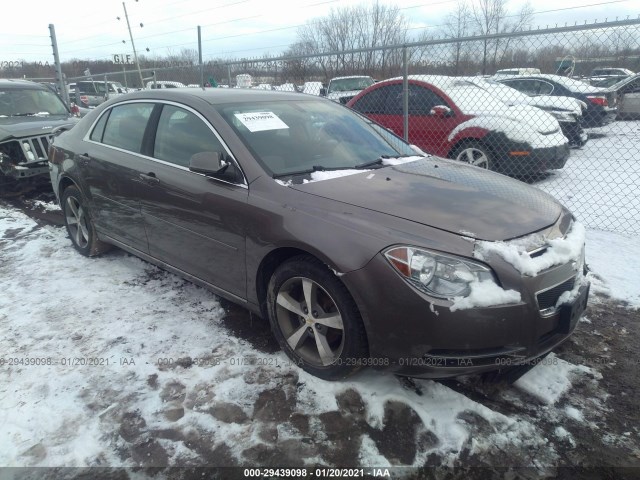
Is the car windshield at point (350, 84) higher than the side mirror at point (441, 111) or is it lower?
higher

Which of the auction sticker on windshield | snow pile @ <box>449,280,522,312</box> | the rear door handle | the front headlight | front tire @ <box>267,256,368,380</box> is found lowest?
front tire @ <box>267,256,368,380</box>

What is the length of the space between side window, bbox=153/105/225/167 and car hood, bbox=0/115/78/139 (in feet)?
15.5

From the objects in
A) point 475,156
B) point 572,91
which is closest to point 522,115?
point 475,156

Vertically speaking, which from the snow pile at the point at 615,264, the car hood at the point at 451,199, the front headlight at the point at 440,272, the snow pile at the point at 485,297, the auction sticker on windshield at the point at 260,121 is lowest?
the snow pile at the point at 615,264

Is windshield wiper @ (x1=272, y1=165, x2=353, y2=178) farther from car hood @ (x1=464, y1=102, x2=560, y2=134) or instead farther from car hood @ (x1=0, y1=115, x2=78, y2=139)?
car hood @ (x1=0, y1=115, x2=78, y2=139)

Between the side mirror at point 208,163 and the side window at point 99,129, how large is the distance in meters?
1.89

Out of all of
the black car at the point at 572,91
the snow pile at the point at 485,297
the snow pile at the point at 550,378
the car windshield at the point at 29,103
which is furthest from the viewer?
the black car at the point at 572,91

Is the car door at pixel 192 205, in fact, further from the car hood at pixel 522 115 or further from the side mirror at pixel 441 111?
the car hood at pixel 522 115

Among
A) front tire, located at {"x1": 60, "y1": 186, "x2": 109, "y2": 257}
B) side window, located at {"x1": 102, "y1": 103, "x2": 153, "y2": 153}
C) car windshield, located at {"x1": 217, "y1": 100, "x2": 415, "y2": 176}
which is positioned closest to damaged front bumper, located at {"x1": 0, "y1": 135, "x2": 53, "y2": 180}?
front tire, located at {"x1": 60, "y1": 186, "x2": 109, "y2": 257}

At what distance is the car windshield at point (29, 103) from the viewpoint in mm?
7836

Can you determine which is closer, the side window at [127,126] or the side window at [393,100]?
the side window at [127,126]

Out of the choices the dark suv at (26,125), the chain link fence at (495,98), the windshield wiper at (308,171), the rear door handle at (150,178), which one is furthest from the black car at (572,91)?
the dark suv at (26,125)

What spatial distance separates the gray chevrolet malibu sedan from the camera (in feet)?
7.25

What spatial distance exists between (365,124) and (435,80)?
11.8ft
